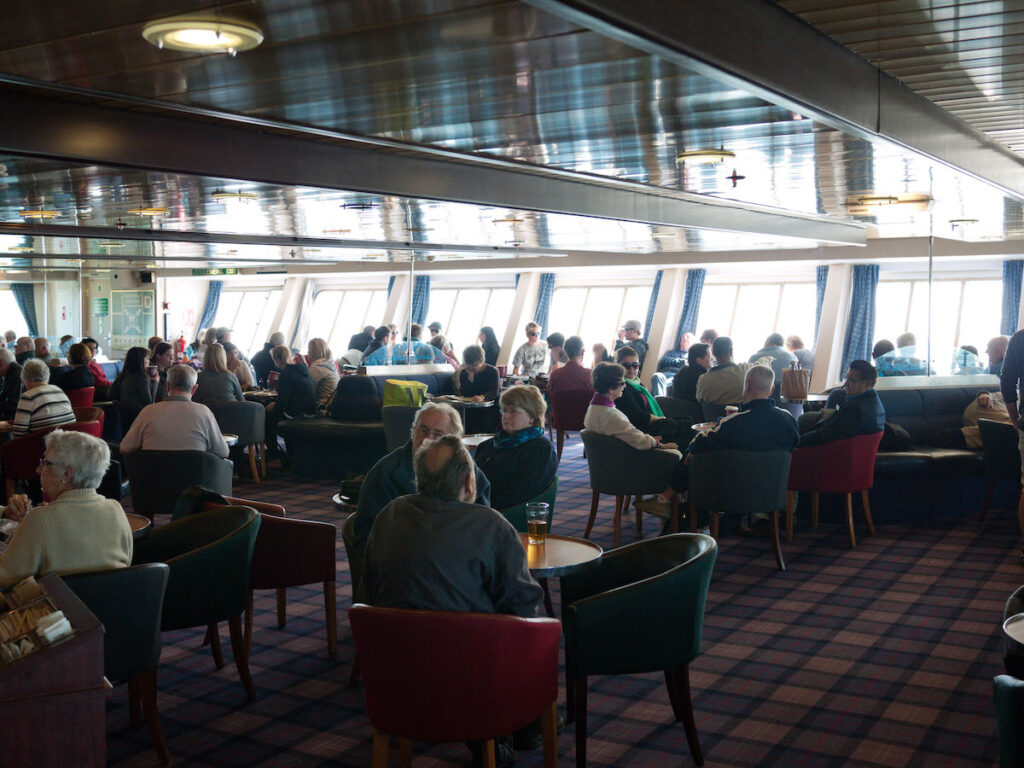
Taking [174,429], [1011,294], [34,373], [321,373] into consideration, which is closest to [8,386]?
[34,373]

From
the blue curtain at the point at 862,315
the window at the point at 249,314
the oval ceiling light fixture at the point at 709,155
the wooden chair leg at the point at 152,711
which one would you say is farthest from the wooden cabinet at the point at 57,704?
the window at the point at 249,314

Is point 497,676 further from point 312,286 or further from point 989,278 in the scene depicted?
point 312,286

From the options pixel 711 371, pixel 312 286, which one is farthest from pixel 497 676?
pixel 312 286

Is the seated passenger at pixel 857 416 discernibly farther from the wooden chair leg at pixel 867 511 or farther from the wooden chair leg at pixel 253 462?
the wooden chair leg at pixel 253 462

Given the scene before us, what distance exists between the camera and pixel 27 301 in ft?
87.5

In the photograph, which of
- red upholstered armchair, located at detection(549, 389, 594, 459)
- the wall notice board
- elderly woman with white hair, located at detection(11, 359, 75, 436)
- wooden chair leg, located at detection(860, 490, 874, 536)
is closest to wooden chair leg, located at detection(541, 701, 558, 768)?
wooden chair leg, located at detection(860, 490, 874, 536)

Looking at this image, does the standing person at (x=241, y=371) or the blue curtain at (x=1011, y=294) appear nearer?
the standing person at (x=241, y=371)

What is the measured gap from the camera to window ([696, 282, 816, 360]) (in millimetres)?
18094

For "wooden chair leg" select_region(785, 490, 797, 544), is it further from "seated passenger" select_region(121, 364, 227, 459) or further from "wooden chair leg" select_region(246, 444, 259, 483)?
"wooden chair leg" select_region(246, 444, 259, 483)

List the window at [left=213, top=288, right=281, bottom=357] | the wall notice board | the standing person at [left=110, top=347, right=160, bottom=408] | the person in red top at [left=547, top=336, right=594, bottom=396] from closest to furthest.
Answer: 1. the standing person at [left=110, top=347, right=160, bottom=408]
2. the person in red top at [left=547, top=336, right=594, bottom=396]
3. the wall notice board
4. the window at [left=213, top=288, right=281, bottom=357]

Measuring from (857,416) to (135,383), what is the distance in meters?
6.92

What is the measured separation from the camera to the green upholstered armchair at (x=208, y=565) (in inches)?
154

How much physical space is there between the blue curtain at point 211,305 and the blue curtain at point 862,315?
1630cm

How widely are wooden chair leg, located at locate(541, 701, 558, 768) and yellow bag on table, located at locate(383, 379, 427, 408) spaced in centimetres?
666
